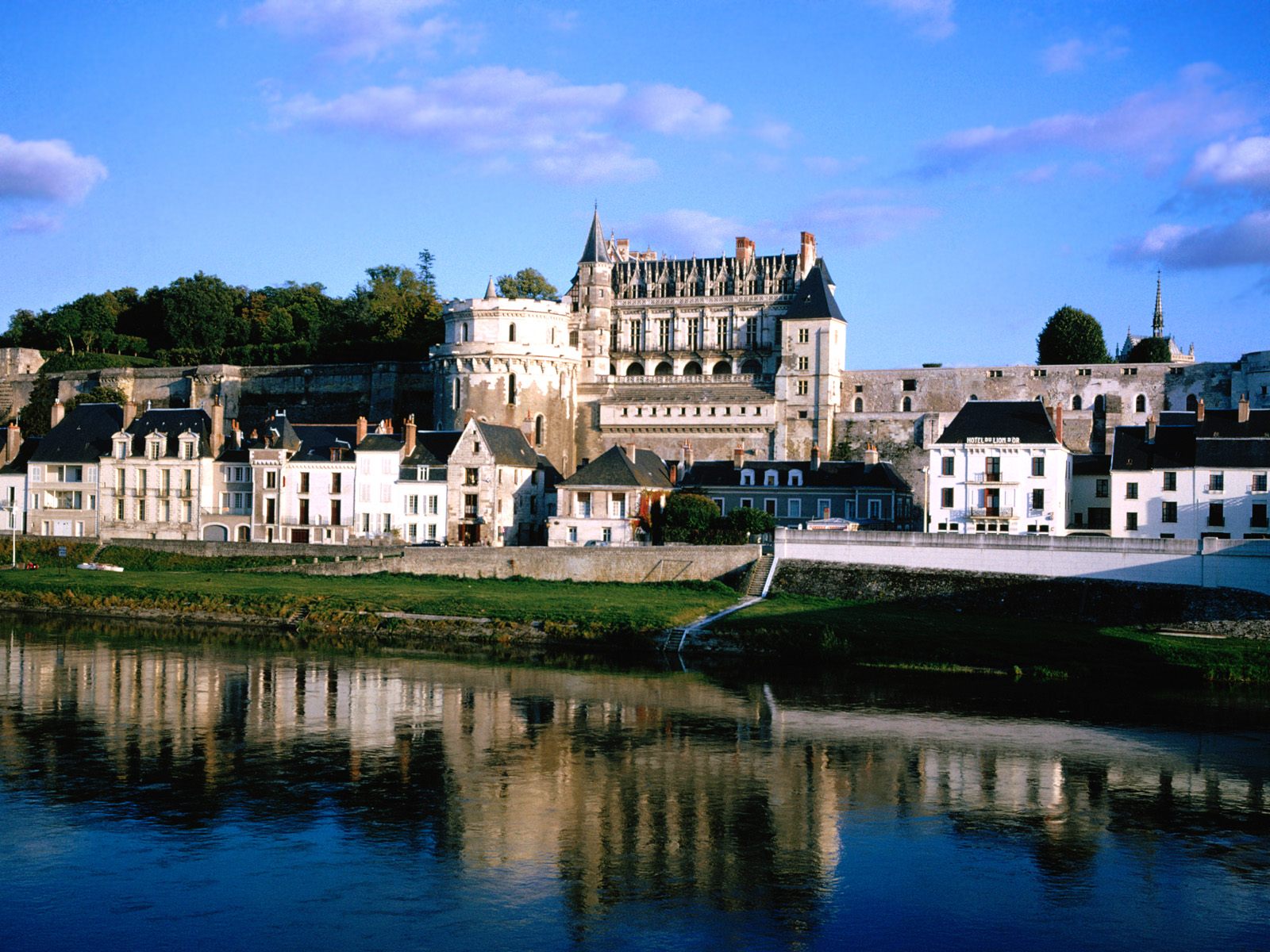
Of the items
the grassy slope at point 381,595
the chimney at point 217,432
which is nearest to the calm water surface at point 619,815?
the grassy slope at point 381,595

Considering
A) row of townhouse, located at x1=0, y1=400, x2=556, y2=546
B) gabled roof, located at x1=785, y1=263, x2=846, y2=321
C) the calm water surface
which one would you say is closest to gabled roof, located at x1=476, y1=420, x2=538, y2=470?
row of townhouse, located at x1=0, y1=400, x2=556, y2=546

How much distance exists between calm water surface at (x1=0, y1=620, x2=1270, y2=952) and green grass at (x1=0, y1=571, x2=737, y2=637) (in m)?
6.89

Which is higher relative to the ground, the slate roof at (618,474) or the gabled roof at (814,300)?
the gabled roof at (814,300)

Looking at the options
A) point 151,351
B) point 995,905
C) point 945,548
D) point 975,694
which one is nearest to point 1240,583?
point 945,548

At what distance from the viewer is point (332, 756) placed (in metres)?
24.4

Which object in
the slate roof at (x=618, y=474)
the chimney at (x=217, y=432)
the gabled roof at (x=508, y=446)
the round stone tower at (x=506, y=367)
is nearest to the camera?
the slate roof at (x=618, y=474)

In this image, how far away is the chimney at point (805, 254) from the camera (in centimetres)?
7069

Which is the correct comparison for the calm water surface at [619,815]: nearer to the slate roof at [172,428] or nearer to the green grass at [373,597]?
the green grass at [373,597]

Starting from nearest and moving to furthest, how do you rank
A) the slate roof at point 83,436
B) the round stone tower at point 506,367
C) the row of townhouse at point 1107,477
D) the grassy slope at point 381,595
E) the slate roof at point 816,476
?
1. the grassy slope at point 381,595
2. the row of townhouse at point 1107,477
3. the slate roof at point 816,476
4. the slate roof at point 83,436
5. the round stone tower at point 506,367

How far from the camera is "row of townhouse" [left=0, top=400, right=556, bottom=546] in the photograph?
52469 millimetres

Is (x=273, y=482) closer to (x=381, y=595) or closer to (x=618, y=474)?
(x=381, y=595)

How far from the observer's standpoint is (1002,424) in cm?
4791

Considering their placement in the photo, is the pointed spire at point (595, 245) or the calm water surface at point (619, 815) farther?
the pointed spire at point (595, 245)

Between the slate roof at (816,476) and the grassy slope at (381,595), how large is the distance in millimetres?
8091
